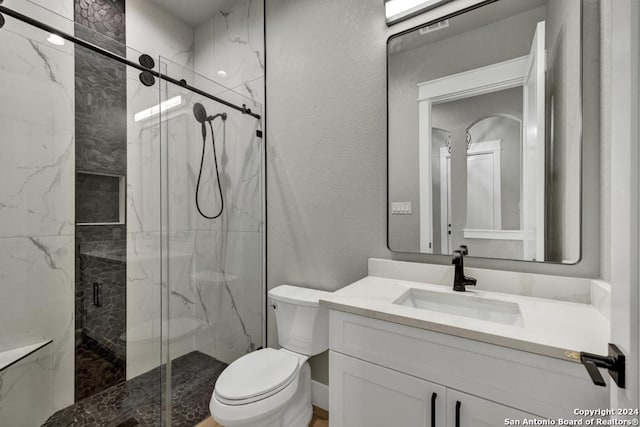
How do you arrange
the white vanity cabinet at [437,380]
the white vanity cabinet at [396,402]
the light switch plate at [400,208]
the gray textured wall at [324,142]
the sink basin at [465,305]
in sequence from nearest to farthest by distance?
the white vanity cabinet at [437,380] → the white vanity cabinet at [396,402] → the sink basin at [465,305] → the light switch plate at [400,208] → the gray textured wall at [324,142]

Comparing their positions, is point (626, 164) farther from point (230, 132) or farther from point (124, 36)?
point (124, 36)

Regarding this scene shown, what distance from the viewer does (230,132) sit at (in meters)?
1.91

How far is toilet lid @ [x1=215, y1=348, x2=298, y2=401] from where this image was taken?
1.26 m

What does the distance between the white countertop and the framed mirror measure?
8.7 inches

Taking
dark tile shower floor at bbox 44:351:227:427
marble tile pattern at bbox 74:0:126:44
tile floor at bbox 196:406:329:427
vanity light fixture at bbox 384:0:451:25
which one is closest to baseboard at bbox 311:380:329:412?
tile floor at bbox 196:406:329:427

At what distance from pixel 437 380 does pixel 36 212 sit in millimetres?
2032

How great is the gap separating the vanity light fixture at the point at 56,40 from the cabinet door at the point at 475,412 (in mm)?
2356

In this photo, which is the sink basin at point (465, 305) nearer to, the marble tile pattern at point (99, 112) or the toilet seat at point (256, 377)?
the toilet seat at point (256, 377)

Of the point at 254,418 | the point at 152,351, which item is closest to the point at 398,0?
the point at 254,418

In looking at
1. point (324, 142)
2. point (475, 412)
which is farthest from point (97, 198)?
point (475, 412)

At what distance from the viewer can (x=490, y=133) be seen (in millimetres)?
1311

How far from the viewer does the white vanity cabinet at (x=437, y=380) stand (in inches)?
29.8

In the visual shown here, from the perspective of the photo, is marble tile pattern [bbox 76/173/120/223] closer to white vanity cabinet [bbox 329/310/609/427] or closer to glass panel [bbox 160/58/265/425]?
glass panel [bbox 160/58/265/425]

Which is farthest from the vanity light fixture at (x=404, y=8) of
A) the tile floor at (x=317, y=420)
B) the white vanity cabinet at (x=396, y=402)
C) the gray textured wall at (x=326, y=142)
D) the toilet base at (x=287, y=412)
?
the tile floor at (x=317, y=420)
